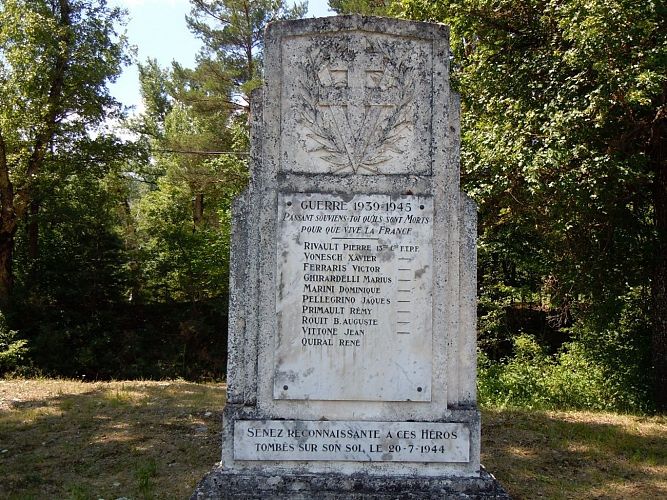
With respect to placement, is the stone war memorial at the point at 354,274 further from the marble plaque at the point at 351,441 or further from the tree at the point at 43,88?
the tree at the point at 43,88

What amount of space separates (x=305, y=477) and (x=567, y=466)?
142 inches

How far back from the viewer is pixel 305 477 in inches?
156

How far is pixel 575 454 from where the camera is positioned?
672cm

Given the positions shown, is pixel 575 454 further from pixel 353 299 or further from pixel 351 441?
pixel 353 299

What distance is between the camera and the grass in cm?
567

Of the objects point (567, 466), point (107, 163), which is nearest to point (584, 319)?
point (567, 466)

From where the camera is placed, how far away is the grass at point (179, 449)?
5668mm

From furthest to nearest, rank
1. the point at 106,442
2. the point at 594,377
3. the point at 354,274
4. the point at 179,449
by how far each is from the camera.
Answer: the point at 594,377 < the point at 106,442 < the point at 179,449 < the point at 354,274

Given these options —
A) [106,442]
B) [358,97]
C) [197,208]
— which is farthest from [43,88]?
[358,97]

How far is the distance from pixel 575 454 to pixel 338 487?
388cm

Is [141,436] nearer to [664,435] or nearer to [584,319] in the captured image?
[664,435]

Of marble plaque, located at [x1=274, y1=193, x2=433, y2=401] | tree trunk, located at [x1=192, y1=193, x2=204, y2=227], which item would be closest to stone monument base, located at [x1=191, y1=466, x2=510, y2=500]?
marble plaque, located at [x1=274, y1=193, x2=433, y2=401]

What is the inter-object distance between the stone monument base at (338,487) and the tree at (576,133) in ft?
16.0

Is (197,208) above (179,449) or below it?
above
